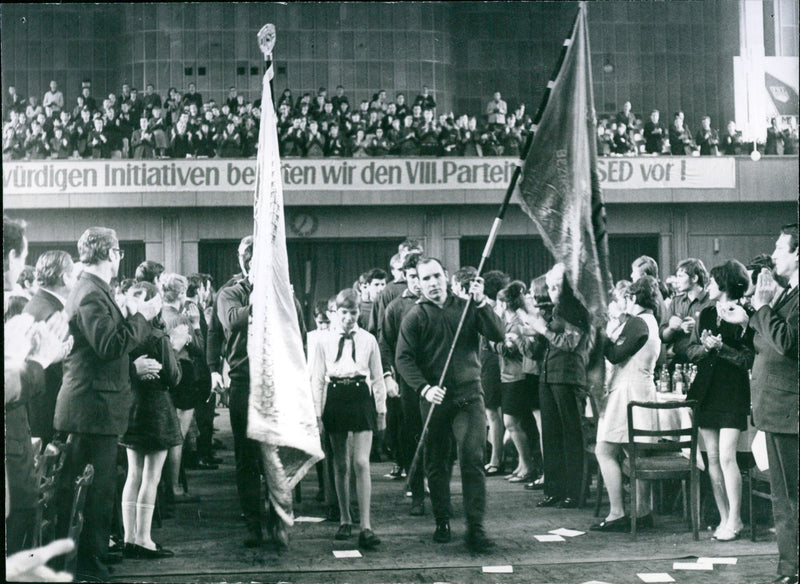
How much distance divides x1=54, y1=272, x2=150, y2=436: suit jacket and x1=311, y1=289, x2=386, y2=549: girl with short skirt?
133 cm

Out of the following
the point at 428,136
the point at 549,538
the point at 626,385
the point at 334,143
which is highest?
the point at 428,136

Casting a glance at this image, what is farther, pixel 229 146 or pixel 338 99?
pixel 338 99

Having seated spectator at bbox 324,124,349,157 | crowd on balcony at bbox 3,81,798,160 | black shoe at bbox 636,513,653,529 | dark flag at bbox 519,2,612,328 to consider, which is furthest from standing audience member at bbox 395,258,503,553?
seated spectator at bbox 324,124,349,157

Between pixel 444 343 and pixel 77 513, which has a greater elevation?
pixel 444 343

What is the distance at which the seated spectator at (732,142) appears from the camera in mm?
10430

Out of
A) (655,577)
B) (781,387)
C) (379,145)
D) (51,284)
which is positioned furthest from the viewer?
(379,145)

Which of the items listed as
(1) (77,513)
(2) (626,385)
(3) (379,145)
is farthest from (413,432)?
(3) (379,145)

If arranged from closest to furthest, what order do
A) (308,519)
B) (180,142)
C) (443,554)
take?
(443,554) < (308,519) < (180,142)

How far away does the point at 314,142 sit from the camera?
38.5ft

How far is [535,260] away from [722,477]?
8.03 meters

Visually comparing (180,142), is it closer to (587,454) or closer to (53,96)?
(53,96)

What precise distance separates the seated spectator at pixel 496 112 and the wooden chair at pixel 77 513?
870 cm

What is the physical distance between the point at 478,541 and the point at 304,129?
6900 millimetres

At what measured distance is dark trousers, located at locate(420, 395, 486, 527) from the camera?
20.8ft
